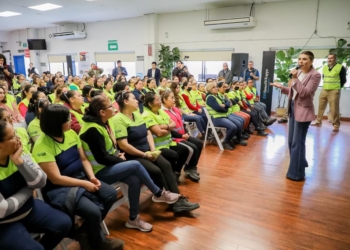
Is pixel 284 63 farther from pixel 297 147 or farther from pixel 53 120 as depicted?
pixel 53 120

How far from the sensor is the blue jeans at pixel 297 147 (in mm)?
2891

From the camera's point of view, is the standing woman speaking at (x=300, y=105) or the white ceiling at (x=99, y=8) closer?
the standing woman speaking at (x=300, y=105)

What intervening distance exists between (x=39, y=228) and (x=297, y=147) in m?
2.64

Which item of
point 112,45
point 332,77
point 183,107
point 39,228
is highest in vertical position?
point 112,45

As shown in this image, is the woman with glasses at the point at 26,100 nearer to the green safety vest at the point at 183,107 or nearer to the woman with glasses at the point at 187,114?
the woman with glasses at the point at 187,114

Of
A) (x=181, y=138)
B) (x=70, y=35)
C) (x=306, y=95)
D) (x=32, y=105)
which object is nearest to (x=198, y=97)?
(x=181, y=138)

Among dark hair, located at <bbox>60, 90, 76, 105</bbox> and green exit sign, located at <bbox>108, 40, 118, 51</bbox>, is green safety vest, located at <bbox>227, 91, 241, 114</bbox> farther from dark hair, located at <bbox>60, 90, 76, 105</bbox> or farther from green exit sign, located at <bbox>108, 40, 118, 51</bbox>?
green exit sign, located at <bbox>108, 40, 118, 51</bbox>

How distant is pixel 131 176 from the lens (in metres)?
2.03

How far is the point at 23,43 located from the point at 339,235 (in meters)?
13.6

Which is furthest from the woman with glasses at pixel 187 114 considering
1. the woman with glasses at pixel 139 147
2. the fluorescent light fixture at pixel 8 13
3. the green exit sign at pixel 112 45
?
the fluorescent light fixture at pixel 8 13

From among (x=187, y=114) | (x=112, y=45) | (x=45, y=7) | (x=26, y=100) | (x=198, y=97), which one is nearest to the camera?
(x=26, y=100)

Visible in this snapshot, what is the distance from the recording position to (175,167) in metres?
2.80

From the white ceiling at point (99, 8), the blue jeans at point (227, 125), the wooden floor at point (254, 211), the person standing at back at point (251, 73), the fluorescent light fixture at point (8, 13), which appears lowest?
the wooden floor at point (254, 211)

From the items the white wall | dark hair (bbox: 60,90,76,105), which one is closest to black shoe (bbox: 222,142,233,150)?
dark hair (bbox: 60,90,76,105)
